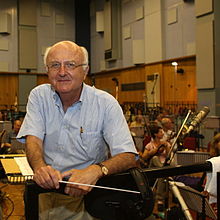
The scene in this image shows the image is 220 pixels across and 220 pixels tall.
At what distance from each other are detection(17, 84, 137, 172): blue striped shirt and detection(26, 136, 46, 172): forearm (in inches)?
1.5

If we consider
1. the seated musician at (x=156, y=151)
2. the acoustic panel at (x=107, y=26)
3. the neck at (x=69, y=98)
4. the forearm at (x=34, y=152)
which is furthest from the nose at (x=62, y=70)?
the acoustic panel at (x=107, y=26)

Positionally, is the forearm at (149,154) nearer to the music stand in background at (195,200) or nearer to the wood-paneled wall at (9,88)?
the music stand in background at (195,200)

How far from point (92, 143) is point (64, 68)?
0.42m

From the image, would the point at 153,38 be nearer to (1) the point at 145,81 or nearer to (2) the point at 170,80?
(2) the point at 170,80

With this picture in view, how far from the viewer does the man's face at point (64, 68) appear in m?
1.83

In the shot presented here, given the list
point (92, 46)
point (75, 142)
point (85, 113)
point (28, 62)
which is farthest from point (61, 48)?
point (92, 46)

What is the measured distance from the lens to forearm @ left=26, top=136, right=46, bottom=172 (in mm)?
1694

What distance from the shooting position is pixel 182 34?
45.9 ft

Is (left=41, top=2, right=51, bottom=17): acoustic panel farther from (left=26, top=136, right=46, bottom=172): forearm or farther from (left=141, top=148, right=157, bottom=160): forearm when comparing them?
(left=26, top=136, right=46, bottom=172): forearm

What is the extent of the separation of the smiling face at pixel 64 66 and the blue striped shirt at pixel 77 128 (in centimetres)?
14

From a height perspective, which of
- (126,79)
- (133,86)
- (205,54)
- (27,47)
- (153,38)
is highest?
(27,47)

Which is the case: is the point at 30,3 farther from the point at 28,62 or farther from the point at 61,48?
the point at 61,48

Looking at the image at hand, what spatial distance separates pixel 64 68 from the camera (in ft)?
6.00

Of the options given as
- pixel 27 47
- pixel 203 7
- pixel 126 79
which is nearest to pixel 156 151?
pixel 203 7
